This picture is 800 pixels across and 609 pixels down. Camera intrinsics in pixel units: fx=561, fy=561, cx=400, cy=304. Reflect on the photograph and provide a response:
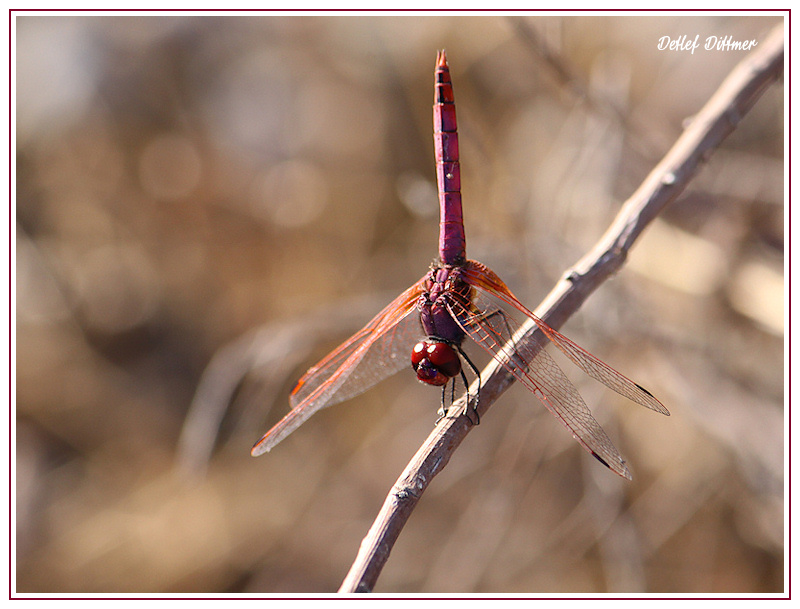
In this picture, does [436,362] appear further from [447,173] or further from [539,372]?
[447,173]

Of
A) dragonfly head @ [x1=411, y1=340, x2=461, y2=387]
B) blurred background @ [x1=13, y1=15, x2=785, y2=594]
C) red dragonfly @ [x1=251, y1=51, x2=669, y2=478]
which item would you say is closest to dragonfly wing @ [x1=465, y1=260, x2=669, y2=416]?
red dragonfly @ [x1=251, y1=51, x2=669, y2=478]

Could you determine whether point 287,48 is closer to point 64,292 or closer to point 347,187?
point 347,187

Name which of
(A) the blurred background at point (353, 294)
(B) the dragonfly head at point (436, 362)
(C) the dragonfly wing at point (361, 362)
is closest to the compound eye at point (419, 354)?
(B) the dragonfly head at point (436, 362)

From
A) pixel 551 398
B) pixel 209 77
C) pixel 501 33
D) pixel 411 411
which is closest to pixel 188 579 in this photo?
pixel 411 411

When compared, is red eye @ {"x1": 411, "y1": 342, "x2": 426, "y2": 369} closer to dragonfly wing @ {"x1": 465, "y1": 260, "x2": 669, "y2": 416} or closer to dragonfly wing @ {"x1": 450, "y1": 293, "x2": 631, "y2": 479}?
dragonfly wing @ {"x1": 450, "y1": 293, "x2": 631, "y2": 479}

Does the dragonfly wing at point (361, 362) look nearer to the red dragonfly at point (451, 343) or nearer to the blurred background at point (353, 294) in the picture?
the red dragonfly at point (451, 343)
